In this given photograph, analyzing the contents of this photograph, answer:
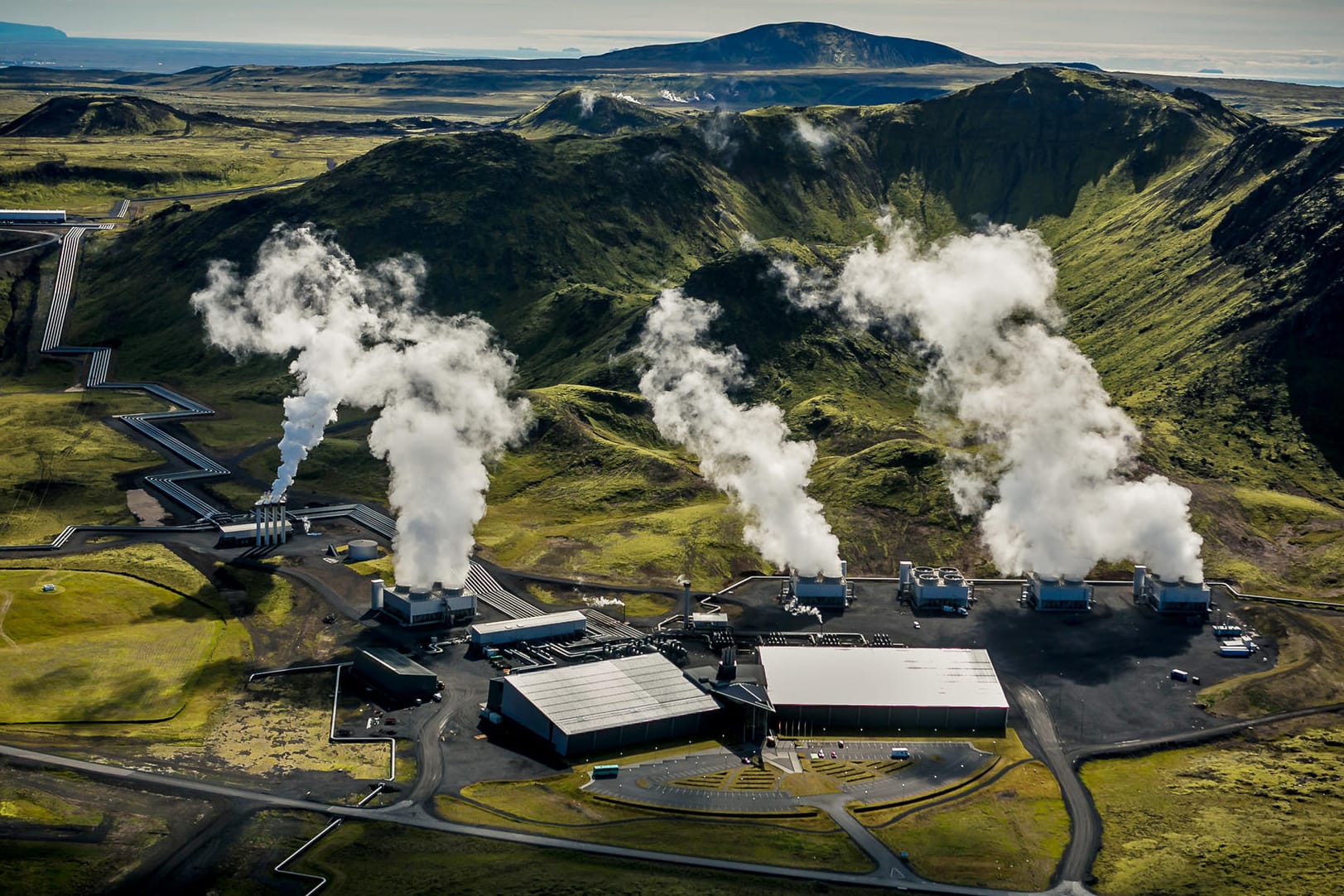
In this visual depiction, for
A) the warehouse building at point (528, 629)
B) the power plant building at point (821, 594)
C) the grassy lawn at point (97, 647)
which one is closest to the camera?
the grassy lawn at point (97, 647)

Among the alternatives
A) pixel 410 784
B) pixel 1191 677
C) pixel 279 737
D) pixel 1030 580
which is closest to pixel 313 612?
pixel 279 737

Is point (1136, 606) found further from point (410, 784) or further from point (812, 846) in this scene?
point (410, 784)

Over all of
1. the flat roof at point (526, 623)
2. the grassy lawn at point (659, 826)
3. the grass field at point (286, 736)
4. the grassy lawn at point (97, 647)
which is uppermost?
the flat roof at point (526, 623)

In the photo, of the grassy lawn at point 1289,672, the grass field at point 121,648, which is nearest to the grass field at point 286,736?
the grass field at point 121,648

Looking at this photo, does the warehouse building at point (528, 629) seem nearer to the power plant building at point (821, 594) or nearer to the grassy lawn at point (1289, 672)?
the power plant building at point (821, 594)

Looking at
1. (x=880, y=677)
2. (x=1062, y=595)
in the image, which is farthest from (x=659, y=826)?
(x=1062, y=595)

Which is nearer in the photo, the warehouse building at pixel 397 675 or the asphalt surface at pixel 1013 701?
the asphalt surface at pixel 1013 701

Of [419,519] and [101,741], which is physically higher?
[419,519]
